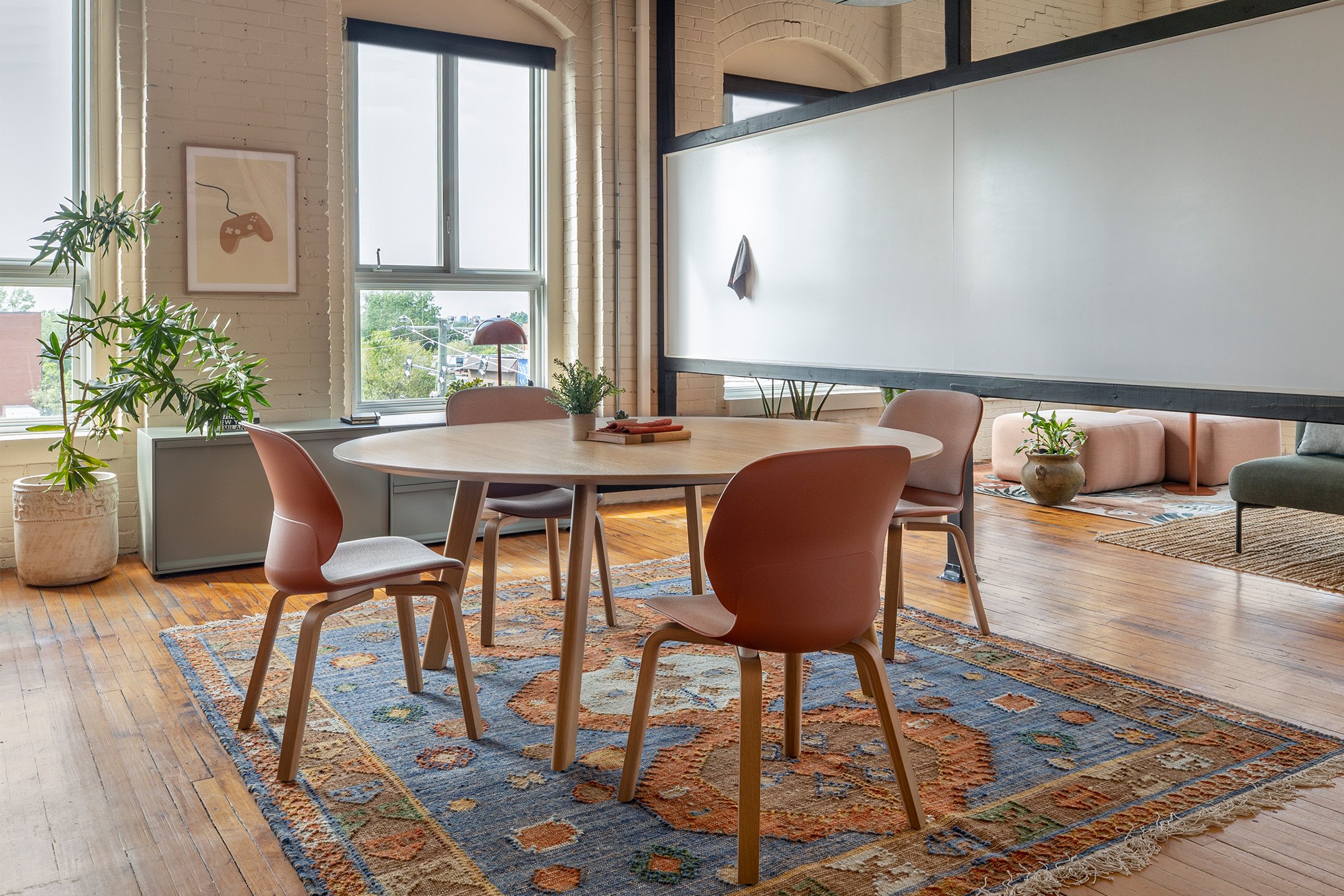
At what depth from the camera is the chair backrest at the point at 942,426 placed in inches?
145

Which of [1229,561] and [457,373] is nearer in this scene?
[1229,561]

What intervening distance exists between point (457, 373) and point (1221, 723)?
4.49 m

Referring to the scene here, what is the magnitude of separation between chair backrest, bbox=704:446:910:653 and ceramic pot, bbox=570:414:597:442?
3.84ft

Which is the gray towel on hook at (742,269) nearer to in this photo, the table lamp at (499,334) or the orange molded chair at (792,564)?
the table lamp at (499,334)

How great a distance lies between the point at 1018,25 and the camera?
8.20 meters

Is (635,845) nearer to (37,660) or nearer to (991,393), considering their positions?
(37,660)

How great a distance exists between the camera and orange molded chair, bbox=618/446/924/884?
6.63ft

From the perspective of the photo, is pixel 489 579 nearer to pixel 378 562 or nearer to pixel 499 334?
pixel 378 562

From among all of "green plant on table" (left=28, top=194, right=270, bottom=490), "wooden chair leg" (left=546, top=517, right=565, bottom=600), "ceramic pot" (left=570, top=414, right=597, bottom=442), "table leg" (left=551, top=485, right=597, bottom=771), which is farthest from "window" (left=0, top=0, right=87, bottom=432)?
"table leg" (left=551, top=485, right=597, bottom=771)

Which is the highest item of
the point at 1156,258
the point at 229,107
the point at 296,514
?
the point at 229,107

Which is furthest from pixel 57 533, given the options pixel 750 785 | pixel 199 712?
pixel 750 785

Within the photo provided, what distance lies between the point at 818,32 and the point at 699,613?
589 centimetres

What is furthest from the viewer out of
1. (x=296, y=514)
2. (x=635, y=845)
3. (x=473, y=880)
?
(x=296, y=514)

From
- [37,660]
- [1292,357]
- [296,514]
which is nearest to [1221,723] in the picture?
[1292,357]
